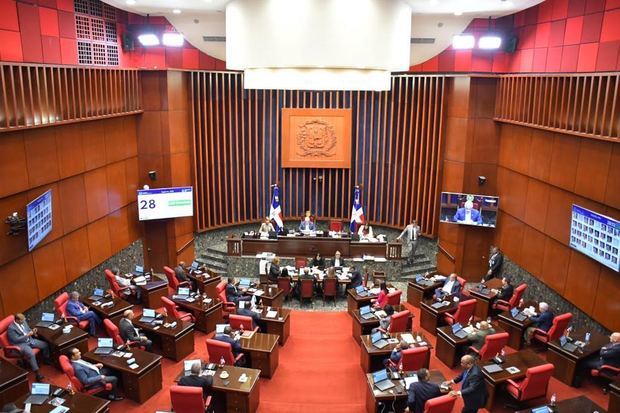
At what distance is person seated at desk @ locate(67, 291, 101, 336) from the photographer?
9.50 meters

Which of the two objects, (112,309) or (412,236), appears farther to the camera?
(412,236)

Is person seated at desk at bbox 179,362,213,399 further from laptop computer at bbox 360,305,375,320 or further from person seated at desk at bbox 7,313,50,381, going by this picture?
laptop computer at bbox 360,305,375,320

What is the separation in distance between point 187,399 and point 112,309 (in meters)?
4.03

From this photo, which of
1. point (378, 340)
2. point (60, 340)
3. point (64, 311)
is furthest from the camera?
point (64, 311)

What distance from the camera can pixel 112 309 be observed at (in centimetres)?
998

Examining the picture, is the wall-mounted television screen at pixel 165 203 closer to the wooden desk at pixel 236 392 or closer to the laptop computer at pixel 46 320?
the laptop computer at pixel 46 320

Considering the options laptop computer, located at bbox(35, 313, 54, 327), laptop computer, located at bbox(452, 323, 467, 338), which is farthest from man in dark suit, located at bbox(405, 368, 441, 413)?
Result: laptop computer, located at bbox(35, 313, 54, 327)

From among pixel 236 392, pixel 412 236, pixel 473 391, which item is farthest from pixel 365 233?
pixel 236 392

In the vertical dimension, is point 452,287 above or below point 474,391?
below

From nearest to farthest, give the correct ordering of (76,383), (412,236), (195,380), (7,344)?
(195,380), (76,383), (7,344), (412,236)

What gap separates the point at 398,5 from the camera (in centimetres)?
746

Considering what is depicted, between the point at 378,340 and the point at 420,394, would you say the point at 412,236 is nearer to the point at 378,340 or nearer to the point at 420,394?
the point at 378,340

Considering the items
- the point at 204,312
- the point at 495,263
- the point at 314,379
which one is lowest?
the point at 314,379

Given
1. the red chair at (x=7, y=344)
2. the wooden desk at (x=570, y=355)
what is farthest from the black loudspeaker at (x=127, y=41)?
the wooden desk at (x=570, y=355)
